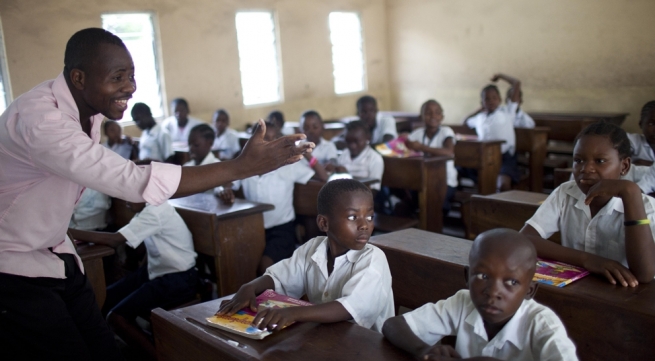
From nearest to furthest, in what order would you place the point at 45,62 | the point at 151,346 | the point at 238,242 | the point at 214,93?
the point at 151,346, the point at 238,242, the point at 45,62, the point at 214,93

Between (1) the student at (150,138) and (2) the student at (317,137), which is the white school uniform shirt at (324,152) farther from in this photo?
(1) the student at (150,138)

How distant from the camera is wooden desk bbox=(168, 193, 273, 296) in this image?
297cm

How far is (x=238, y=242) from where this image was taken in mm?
3076

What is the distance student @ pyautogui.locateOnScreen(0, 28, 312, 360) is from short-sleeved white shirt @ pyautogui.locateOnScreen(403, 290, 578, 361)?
496mm

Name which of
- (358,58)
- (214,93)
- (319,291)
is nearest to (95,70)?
(319,291)

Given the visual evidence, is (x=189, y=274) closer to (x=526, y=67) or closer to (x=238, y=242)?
(x=238, y=242)

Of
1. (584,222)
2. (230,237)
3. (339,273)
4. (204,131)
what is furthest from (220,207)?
(584,222)

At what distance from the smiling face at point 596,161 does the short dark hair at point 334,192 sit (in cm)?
66

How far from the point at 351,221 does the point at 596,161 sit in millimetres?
777

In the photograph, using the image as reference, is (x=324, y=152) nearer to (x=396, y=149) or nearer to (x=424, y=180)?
(x=396, y=149)

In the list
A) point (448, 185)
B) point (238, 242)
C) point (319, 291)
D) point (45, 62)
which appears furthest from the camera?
point (45, 62)

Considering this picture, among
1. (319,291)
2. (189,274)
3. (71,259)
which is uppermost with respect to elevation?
(71,259)

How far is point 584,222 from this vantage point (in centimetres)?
188

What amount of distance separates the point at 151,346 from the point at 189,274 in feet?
1.22
